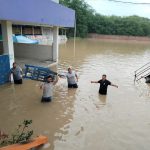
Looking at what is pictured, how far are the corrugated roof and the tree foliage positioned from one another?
5089 cm

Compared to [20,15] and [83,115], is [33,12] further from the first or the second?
[83,115]

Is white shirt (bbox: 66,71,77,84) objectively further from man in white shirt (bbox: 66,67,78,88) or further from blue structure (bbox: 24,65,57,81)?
blue structure (bbox: 24,65,57,81)

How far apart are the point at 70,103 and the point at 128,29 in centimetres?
6838

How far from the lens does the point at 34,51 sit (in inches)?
870

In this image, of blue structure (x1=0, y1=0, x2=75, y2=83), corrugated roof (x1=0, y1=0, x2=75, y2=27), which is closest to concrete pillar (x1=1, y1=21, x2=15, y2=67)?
blue structure (x1=0, y1=0, x2=75, y2=83)

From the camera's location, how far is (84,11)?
71938mm

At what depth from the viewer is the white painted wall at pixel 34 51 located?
70.5ft

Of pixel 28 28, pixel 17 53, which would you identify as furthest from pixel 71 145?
pixel 28 28

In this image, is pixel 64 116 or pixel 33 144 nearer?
pixel 33 144

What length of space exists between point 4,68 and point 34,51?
9067 millimetres

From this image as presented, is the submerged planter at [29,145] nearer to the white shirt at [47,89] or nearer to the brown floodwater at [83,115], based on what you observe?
the brown floodwater at [83,115]

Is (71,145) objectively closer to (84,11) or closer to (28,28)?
(28,28)

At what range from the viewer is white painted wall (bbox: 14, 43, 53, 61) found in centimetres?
2150

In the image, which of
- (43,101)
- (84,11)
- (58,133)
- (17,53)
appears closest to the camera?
(58,133)
